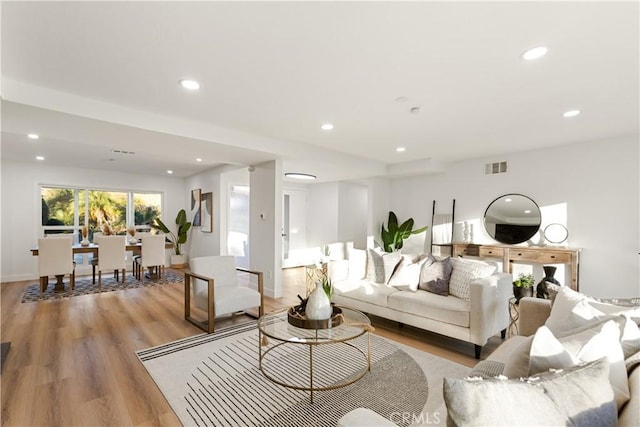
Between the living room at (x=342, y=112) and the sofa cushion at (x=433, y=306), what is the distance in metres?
1.90

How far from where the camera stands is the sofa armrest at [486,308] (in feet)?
8.70

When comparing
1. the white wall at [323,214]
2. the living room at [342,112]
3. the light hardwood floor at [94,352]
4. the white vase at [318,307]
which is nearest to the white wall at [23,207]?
the living room at [342,112]

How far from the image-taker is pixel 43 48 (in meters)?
2.00

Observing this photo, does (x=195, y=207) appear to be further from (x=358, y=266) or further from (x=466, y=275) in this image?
(x=466, y=275)

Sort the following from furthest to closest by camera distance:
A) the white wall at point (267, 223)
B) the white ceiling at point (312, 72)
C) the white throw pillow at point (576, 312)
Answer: the white wall at point (267, 223), the white ceiling at point (312, 72), the white throw pillow at point (576, 312)

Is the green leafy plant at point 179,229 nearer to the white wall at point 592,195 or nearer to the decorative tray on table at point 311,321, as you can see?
the decorative tray on table at point 311,321

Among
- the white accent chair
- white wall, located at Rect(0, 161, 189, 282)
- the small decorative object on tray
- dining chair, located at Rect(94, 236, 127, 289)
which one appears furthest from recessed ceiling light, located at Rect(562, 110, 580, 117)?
white wall, located at Rect(0, 161, 189, 282)

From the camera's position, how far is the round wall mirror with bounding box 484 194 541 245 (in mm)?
4781

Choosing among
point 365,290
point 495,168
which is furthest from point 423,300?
point 495,168

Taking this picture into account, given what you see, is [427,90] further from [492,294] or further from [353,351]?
[353,351]

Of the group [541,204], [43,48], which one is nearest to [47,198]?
[43,48]

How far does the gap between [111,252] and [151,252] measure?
2.26ft

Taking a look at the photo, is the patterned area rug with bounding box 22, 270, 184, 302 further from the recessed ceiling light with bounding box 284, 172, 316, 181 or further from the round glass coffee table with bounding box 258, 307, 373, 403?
the round glass coffee table with bounding box 258, 307, 373, 403

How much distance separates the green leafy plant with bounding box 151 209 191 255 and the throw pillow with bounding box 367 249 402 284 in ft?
17.6
